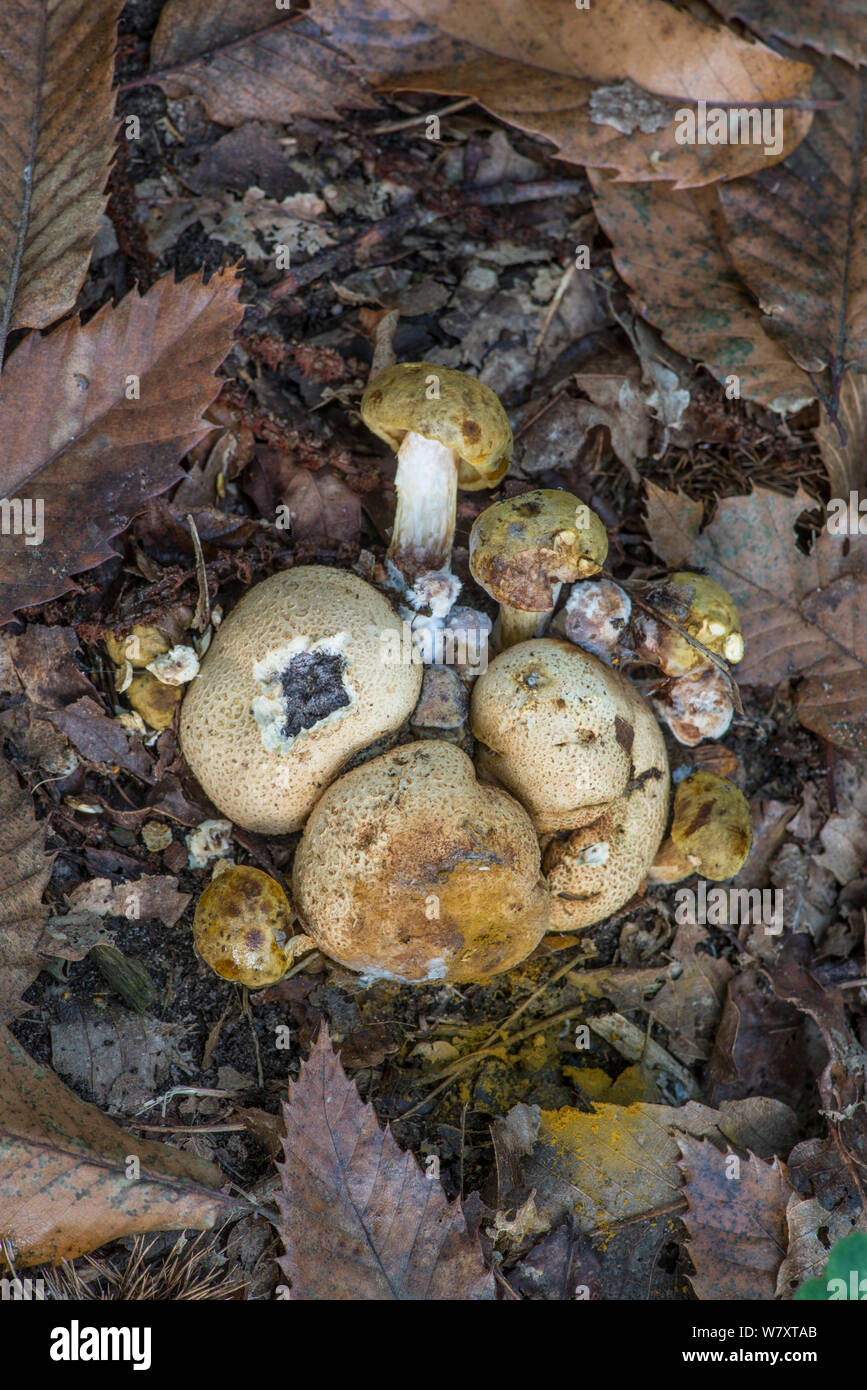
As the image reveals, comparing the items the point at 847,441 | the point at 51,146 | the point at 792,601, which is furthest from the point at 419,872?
the point at 51,146

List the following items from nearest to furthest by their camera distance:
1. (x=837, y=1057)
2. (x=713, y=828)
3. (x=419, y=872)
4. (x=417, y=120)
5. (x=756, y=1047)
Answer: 1. (x=419, y=872)
2. (x=713, y=828)
3. (x=837, y=1057)
4. (x=756, y=1047)
5. (x=417, y=120)

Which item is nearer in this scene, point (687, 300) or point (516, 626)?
point (516, 626)

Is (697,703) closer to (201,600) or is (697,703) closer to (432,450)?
(432,450)

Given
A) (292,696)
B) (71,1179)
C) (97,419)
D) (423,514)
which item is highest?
(97,419)

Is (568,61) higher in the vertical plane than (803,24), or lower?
lower

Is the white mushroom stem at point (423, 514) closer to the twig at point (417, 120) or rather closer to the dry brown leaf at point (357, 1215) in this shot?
the twig at point (417, 120)

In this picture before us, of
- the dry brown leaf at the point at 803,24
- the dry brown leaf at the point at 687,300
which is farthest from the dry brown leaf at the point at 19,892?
the dry brown leaf at the point at 803,24
